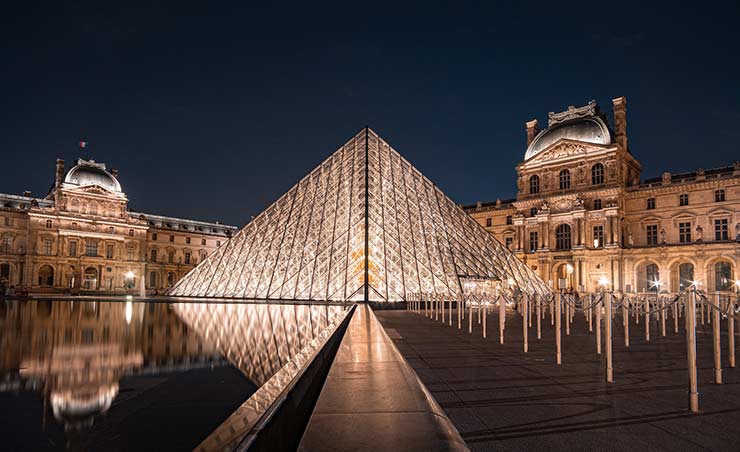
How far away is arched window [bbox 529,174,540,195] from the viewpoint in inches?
1722

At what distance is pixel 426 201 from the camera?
2492 cm

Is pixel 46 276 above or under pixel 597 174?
under

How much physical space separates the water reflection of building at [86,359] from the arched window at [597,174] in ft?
122

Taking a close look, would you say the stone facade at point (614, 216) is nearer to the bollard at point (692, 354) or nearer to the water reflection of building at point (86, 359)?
the water reflection of building at point (86, 359)

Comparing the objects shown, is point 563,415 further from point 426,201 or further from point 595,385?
point 426,201

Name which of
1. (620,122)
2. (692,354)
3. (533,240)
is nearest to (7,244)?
(533,240)

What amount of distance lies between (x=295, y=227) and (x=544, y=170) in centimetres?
2736

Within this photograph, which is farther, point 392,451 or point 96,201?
point 96,201

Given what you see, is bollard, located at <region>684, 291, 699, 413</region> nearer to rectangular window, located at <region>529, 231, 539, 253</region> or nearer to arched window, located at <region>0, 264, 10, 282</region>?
rectangular window, located at <region>529, 231, 539, 253</region>

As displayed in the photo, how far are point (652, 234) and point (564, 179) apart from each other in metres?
7.93

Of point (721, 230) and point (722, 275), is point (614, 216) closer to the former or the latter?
point (721, 230)

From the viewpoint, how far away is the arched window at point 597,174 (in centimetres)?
3997

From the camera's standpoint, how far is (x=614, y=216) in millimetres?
38156

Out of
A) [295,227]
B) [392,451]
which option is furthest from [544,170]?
[392,451]
